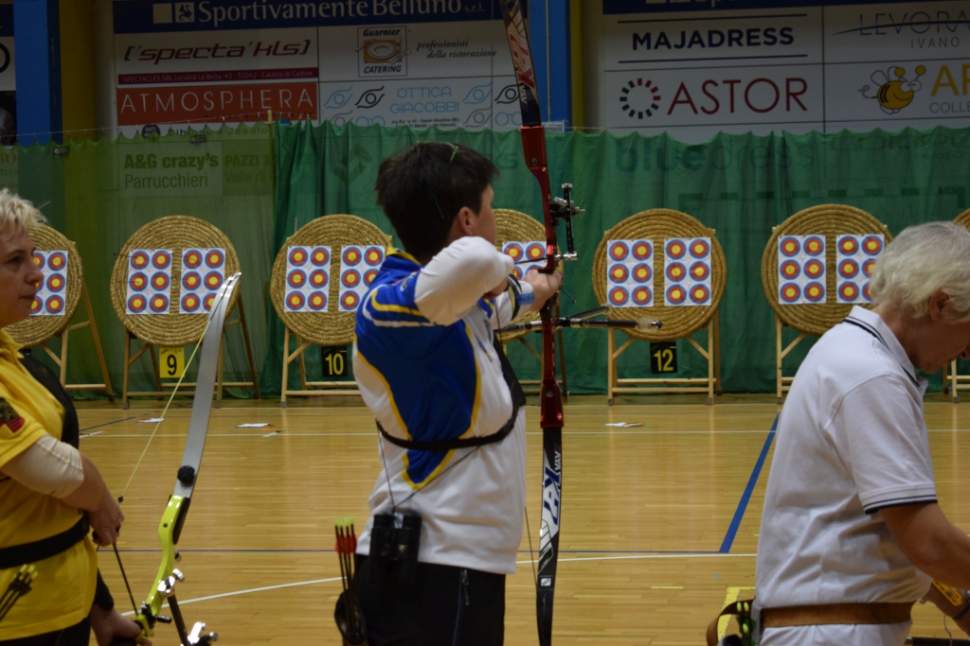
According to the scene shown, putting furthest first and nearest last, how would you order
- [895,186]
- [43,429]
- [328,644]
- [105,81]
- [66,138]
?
[105,81] < [66,138] < [895,186] < [328,644] < [43,429]

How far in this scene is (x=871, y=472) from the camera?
169 centimetres

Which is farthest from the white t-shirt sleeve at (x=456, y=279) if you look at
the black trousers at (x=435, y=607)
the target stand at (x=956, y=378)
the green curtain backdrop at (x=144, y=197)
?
the green curtain backdrop at (x=144, y=197)

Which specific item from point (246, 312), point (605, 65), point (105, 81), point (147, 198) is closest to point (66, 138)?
point (105, 81)

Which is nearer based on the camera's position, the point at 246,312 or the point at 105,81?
the point at 246,312

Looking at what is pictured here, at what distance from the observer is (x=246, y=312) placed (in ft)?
28.8

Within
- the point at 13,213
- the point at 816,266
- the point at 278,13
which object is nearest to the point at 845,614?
the point at 13,213

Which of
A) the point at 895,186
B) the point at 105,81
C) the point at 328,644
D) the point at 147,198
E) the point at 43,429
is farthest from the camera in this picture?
the point at 105,81

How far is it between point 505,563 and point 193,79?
9.94 metres

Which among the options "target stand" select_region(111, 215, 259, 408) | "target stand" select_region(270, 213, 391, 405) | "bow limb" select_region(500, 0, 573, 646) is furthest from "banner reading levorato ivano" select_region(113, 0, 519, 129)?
"bow limb" select_region(500, 0, 573, 646)

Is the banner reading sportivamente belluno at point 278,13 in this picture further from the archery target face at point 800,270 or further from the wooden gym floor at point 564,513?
the wooden gym floor at point 564,513

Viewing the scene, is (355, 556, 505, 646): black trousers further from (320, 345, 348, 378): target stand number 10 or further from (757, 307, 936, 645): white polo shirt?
(320, 345, 348, 378): target stand number 10

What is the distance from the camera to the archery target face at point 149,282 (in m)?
8.77

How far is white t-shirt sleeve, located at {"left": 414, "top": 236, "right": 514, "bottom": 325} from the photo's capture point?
1750 millimetres

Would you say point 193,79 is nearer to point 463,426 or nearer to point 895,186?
point 895,186
